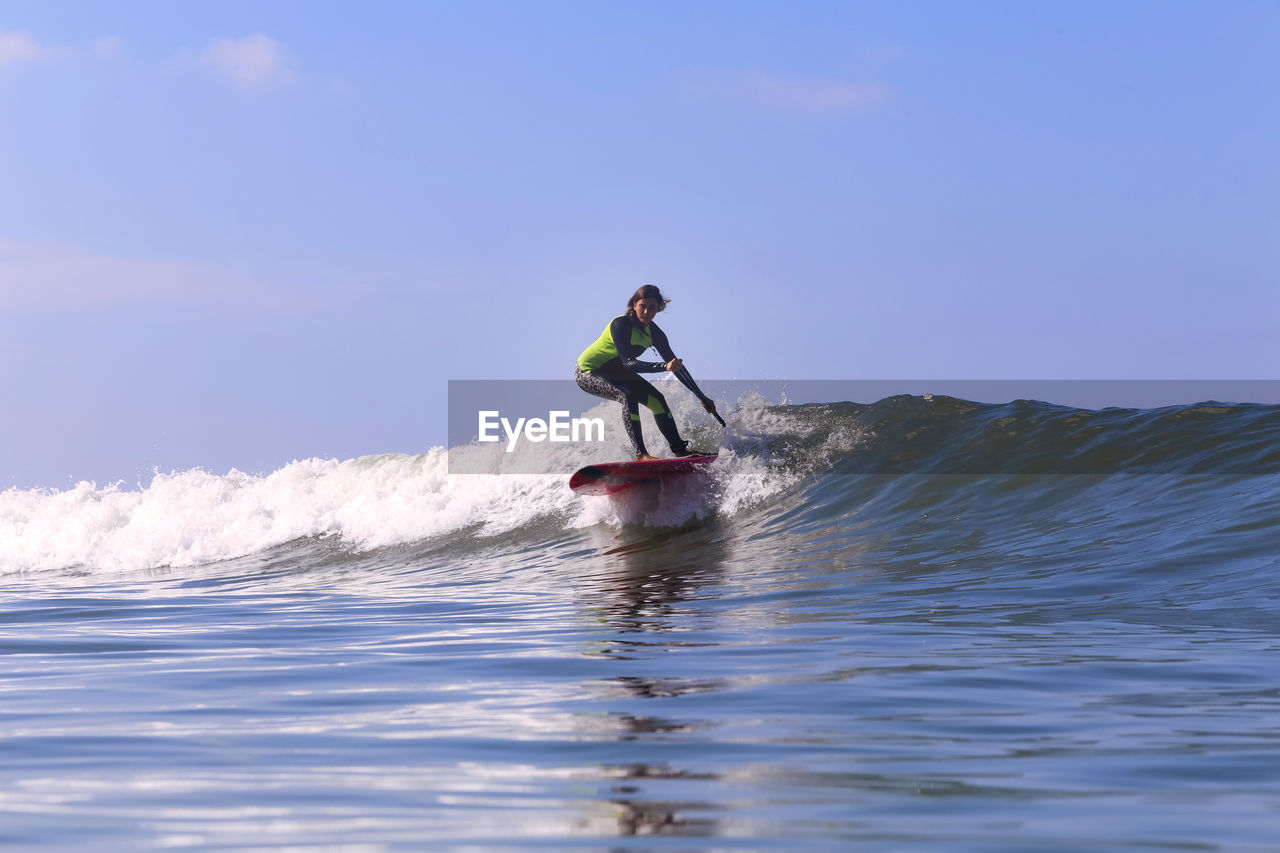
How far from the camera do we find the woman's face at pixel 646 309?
1183 cm

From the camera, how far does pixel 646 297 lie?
1183cm

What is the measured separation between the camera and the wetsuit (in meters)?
12.0

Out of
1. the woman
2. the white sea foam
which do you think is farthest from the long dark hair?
the white sea foam

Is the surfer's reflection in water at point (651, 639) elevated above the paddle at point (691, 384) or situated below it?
below

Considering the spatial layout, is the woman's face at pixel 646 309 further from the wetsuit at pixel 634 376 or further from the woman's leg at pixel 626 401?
the woman's leg at pixel 626 401

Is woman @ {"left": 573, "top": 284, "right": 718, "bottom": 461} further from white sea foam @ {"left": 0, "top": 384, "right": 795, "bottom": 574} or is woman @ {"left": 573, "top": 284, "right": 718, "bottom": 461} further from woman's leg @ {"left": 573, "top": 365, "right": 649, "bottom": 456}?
white sea foam @ {"left": 0, "top": 384, "right": 795, "bottom": 574}

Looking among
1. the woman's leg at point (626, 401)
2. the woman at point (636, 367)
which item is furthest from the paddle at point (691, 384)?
the woman's leg at point (626, 401)

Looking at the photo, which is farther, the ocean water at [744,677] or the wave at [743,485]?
the wave at [743,485]

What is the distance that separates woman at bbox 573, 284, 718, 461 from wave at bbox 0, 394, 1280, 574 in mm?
1168

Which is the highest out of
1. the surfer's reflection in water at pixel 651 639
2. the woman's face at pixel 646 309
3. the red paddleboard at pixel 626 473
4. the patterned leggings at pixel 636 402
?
the woman's face at pixel 646 309

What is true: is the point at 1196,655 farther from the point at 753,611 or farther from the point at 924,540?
the point at 924,540

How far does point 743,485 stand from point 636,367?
233cm

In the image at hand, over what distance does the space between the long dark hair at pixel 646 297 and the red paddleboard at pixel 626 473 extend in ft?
5.18

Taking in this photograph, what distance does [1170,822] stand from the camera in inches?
94.8
